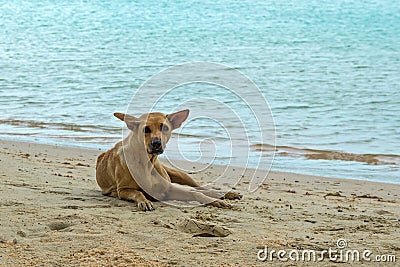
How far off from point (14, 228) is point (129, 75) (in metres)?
16.1

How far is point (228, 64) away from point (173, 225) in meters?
18.1

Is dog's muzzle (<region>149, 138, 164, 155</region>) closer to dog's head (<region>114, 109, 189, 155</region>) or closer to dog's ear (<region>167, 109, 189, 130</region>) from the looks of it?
dog's head (<region>114, 109, 189, 155</region>)

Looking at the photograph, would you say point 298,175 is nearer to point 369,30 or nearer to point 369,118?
point 369,118

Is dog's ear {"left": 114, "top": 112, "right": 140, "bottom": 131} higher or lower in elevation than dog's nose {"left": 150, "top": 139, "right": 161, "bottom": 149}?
higher

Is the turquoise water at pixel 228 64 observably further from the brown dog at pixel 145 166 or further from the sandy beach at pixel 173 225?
the brown dog at pixel 145 166

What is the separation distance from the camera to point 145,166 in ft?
20.1

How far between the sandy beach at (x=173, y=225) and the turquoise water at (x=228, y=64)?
8.30 ft

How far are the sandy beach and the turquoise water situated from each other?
2530 mm

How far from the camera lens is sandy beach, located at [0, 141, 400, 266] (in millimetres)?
4352

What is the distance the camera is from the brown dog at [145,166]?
19.3ft

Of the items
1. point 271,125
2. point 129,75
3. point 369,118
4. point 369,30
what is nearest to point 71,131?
point 271,125

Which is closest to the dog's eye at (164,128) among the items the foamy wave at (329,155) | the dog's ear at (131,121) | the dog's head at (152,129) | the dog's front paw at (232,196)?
the dog's head at (152,129)

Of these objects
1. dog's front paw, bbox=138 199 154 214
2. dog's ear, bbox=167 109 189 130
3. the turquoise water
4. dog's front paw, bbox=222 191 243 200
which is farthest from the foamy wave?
dog's front paw, bbox=138 199 154 214

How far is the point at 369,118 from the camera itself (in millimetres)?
13016
